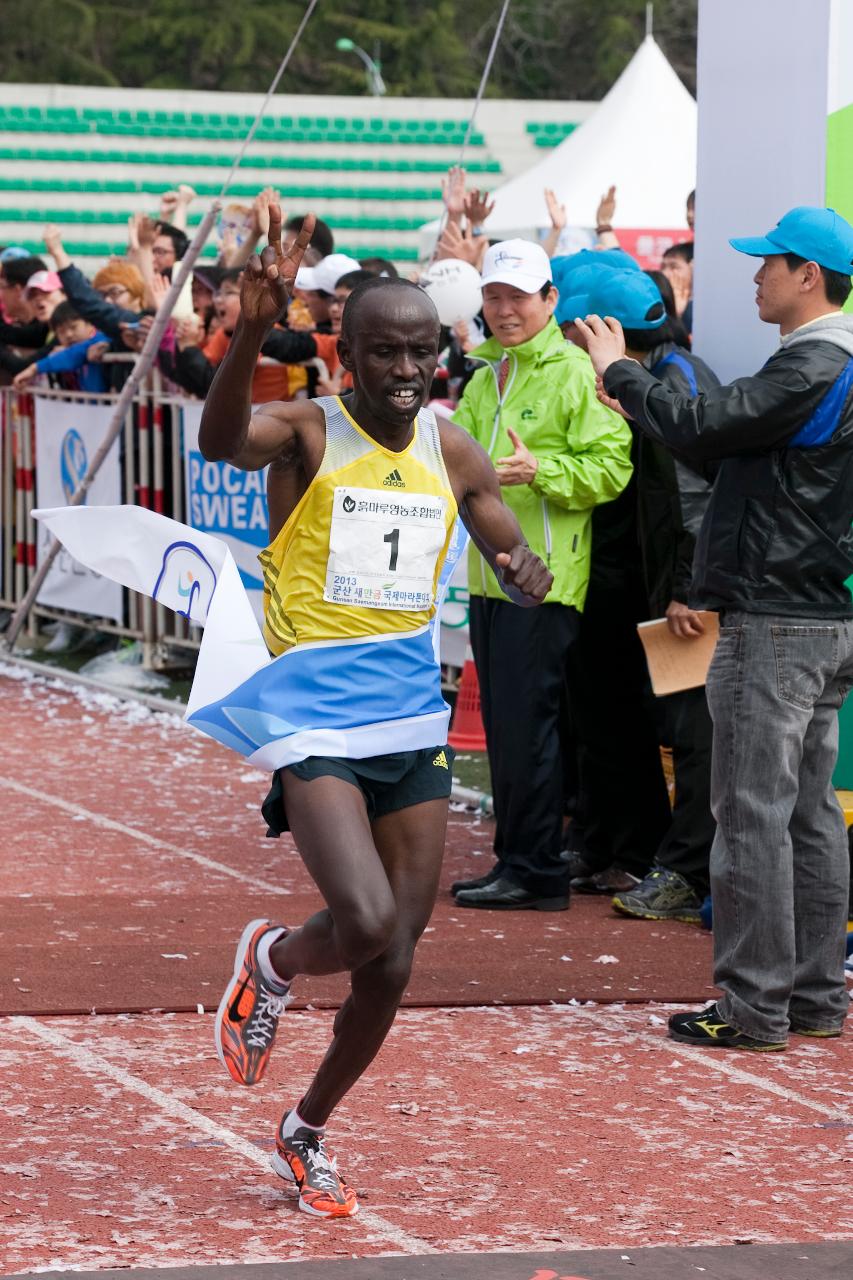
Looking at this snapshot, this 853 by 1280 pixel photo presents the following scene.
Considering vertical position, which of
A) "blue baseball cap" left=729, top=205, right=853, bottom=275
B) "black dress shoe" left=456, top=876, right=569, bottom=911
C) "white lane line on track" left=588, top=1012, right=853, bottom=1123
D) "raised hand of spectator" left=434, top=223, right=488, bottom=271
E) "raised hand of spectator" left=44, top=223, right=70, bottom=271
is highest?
"raised hand of spectator" left=44, top=223, right=70, bottom=271

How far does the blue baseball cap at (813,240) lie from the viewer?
5.85 metres

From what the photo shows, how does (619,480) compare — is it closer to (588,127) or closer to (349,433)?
(349,433)

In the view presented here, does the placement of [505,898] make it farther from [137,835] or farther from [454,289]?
[454,289]

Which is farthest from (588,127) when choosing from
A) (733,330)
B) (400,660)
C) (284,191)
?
(400,660)

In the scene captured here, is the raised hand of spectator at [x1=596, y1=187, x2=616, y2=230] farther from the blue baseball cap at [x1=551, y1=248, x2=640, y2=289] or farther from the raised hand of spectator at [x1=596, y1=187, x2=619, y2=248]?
the blue baseball cap at [x1=551, y1=248, x2=640, y2=289]

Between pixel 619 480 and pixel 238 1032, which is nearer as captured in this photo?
pixel 238 1032

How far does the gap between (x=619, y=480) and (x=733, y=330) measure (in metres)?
0.69

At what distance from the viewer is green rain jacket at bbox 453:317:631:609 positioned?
7.36 m

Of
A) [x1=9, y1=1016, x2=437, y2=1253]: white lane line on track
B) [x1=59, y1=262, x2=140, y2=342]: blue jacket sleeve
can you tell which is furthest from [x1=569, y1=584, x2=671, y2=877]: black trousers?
[x1=59, y1=262, x2=140, y2=342]: blue jacket sleeve

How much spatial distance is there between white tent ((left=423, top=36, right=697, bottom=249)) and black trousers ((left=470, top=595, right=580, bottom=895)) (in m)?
15.6

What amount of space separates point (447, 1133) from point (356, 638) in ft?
4.31

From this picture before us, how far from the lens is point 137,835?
875cm

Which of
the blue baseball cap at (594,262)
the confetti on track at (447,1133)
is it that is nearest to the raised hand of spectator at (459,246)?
the blue baseball cap at (594,262)

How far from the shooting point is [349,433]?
4.59 meters
